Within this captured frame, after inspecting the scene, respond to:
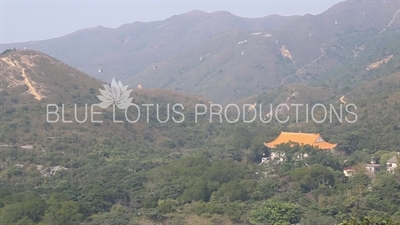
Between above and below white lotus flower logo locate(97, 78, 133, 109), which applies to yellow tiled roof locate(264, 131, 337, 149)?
below

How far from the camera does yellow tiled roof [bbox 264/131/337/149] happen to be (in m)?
41.8

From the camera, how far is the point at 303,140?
140ft

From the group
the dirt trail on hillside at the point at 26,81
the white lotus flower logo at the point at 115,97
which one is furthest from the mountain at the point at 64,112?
the white lotus flower logo at the point at 115,97

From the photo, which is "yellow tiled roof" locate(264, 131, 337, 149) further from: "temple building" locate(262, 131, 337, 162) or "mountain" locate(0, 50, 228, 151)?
"mountain" locate(0, 50, 228, 151)

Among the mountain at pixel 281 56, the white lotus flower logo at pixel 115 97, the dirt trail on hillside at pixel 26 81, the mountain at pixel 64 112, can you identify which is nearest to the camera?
the mountain at pixel 64 112

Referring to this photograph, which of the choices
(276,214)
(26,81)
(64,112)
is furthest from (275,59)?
(276,214)

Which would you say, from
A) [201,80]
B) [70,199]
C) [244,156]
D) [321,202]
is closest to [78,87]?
[244,156]

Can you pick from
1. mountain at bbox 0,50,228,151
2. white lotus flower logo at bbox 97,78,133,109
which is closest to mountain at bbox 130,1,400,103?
mountain at bbox 0,50,228,151

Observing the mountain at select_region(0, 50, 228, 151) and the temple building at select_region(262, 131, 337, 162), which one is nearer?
the temple building at select_region(262, 131, 337, 162)

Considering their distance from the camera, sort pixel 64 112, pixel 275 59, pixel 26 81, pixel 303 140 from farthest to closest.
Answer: pixel 275 59 → pixel 26 81 → pixel 64 112 → pixel 303 140

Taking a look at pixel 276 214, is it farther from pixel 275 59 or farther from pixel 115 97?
pixel 275 59

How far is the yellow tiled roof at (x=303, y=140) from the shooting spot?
4181 cm

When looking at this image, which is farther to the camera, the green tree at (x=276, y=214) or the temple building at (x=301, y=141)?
the temple building at (x=301, y=141)

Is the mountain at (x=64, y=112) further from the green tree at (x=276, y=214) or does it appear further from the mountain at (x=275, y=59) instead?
the mountain at (x=275, y=59)
